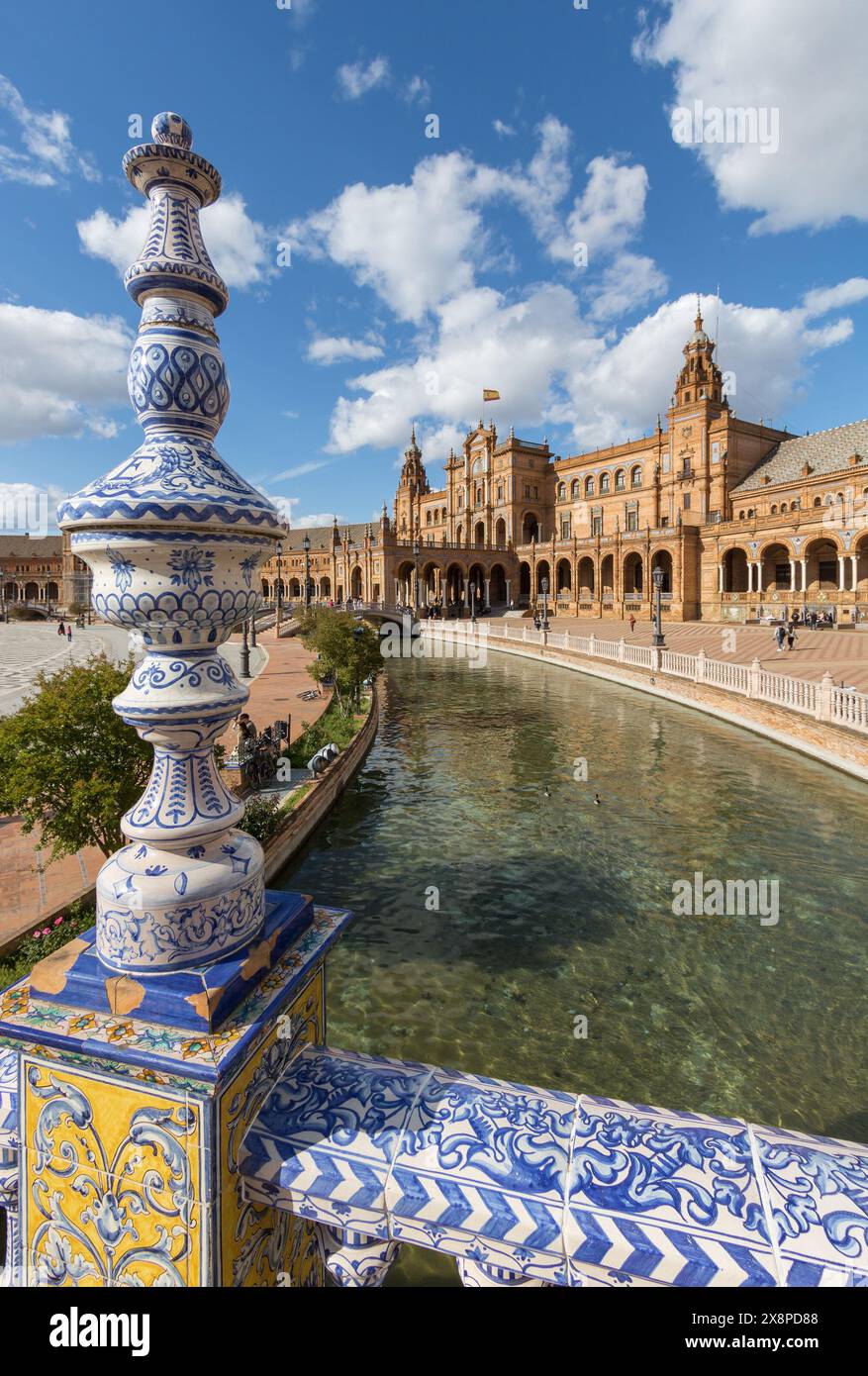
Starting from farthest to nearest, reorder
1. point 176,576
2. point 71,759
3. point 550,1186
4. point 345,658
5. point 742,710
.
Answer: point 345,658, point 742,710, point 71,759, point 176,576, point 550,1186

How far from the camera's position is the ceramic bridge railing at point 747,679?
14008 mm

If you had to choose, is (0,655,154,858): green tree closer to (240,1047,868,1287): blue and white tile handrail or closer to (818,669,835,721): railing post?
(240,1047,868,1287): blue and white tile handrail

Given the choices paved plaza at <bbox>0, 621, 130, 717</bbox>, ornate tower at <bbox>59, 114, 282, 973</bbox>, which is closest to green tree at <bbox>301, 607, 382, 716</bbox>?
→ paved plaza at <bbox>0, 621, 130, 717</bbox>

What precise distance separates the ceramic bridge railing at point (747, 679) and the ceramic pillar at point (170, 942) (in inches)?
561

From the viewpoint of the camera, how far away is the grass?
533cm

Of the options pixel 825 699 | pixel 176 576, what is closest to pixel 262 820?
pixel 176 576

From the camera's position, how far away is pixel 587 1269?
4.70 feet

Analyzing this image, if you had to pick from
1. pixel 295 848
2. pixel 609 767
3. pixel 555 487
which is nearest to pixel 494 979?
pixel 295 848

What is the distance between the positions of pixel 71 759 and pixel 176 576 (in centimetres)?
494

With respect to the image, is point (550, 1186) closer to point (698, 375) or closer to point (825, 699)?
point (825, 699)

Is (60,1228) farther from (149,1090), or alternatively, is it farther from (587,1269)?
(587,1269)

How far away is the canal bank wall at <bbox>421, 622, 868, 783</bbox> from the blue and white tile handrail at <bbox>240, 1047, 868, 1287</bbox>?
13356mm

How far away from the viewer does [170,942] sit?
1834 mm
